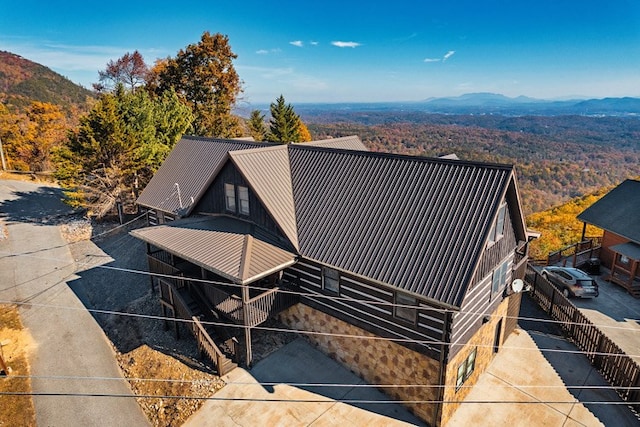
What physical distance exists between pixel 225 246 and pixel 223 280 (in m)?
1.96

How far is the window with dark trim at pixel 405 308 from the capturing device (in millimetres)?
12617

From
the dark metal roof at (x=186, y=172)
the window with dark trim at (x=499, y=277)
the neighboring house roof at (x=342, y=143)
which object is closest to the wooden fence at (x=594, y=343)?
the window with dark trim at (x=499, y=277)

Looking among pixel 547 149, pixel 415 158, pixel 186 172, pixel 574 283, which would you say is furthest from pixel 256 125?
pixel 547 149

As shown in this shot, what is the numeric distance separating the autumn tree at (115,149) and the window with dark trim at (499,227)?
26.8 metres

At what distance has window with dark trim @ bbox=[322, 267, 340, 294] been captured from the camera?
14618mm

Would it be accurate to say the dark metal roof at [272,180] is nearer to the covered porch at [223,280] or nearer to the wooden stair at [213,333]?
the covered porch at [223,280]

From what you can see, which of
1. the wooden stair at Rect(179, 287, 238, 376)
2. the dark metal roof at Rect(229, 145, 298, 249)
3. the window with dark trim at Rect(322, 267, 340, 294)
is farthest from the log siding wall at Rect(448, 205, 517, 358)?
the wooden stair at Rect(179, 287, 238, 376)

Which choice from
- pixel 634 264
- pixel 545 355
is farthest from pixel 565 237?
pixel 545 355

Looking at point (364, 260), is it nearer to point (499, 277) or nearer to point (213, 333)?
point (499, 277)

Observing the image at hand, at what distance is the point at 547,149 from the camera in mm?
117250

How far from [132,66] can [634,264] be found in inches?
2434

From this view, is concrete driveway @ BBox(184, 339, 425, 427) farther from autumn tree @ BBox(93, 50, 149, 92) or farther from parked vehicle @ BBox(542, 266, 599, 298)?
autumn tree @ BBox(93, 50, 149, 92)

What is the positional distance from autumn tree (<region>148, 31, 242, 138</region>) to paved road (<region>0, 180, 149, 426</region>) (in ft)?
66.6

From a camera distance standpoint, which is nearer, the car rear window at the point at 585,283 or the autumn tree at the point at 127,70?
the car rear window at the point at 585,283
